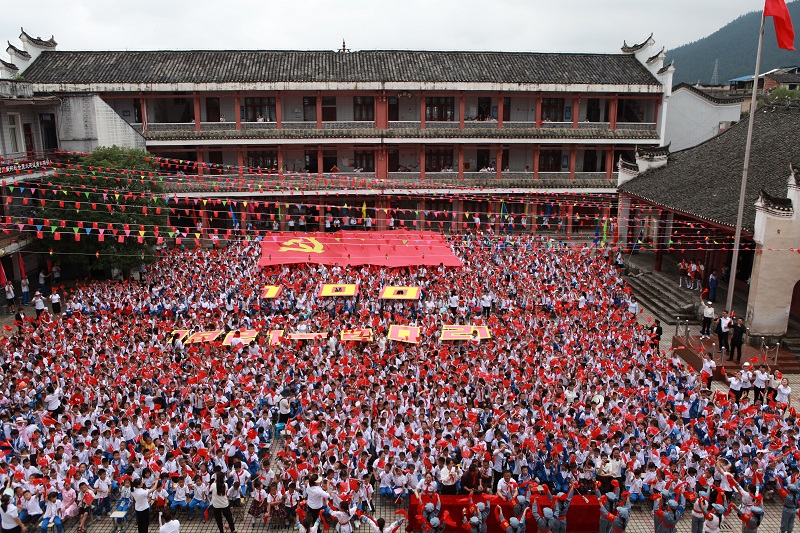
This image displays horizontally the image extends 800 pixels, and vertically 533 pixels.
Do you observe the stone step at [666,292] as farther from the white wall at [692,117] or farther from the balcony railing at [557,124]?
the white wall at [692,117]

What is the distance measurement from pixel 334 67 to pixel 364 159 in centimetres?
491

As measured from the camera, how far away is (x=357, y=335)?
1733 cm

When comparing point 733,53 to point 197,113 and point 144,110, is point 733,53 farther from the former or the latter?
point 144,110

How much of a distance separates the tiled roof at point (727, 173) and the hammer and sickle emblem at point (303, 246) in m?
13.2

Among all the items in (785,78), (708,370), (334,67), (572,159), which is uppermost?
(785,78)

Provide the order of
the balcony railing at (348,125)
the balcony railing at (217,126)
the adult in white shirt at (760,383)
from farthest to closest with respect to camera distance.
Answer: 1. the balcony railing at (348,125)
2. the balcony railing at (217,126)
3. the adult in white shirt at (760,383)

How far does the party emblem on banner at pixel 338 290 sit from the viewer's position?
20.4 meters

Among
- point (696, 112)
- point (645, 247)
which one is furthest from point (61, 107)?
point (696, 112)

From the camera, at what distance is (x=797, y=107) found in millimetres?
24312

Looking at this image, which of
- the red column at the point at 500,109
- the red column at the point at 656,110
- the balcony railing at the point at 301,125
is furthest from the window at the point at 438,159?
the red column at the point at 656,110

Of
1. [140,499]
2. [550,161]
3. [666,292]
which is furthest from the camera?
[550,161]

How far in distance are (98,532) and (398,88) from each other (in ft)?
82.7

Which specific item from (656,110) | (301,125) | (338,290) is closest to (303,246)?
(338,290)

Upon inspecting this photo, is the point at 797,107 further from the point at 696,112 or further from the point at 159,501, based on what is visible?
the point at 159,501
